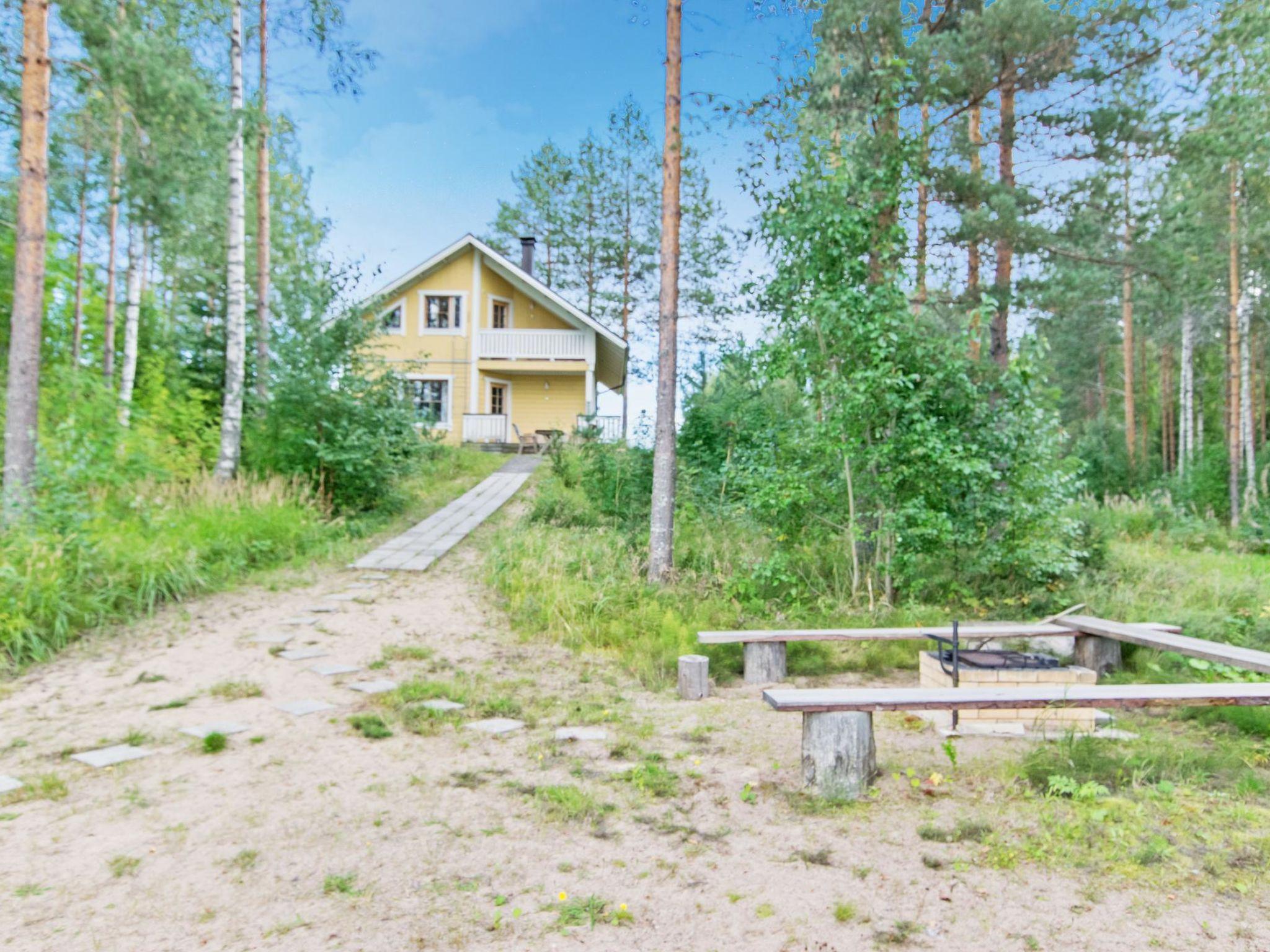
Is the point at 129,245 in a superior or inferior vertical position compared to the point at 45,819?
superior

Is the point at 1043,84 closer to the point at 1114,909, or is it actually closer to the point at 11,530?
the point at 1114,909

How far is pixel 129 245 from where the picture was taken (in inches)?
612

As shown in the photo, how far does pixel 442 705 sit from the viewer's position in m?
5.09

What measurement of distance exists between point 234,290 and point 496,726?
905 cm

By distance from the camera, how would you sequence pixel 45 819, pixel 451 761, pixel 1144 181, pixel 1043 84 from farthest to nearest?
pixel 1144 181
pixel 1043 84
pixel 451 761
pixel 45 819

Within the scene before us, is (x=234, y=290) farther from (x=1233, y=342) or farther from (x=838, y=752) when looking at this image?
(x=1233, y=342)

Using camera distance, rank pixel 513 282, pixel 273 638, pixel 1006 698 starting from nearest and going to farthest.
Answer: pixel 1006 698, pixel 273 638, pixel 513 282

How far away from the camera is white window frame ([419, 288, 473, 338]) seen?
23.1 meters

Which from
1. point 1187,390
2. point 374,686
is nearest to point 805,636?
point 374,686

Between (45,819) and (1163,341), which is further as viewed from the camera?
(1163,341)

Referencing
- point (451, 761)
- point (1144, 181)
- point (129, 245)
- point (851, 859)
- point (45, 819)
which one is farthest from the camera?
point (1144, 181)

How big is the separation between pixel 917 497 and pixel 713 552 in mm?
2333

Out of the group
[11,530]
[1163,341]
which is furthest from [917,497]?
[1163,341]

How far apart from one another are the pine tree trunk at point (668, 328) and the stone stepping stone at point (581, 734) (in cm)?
335
